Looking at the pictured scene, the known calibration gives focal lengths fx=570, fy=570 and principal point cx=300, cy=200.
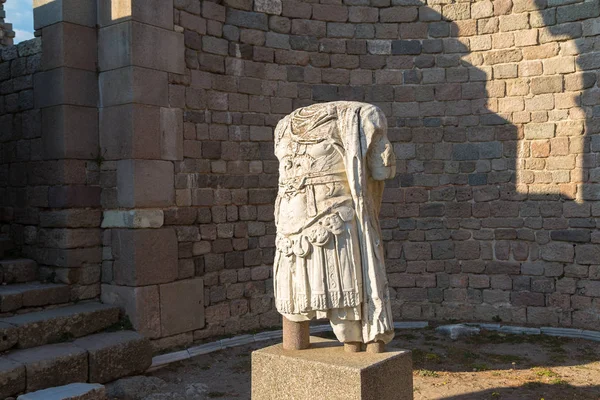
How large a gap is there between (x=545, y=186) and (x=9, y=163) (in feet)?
21.3

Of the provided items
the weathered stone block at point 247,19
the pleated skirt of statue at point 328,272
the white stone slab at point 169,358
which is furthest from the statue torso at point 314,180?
the weathered stone block at point 247,19

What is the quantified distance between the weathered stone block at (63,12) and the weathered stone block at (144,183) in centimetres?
160

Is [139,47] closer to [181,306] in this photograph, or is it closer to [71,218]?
[71,218]

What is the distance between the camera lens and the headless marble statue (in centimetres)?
348

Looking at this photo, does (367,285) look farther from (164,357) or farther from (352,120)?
(164,357)

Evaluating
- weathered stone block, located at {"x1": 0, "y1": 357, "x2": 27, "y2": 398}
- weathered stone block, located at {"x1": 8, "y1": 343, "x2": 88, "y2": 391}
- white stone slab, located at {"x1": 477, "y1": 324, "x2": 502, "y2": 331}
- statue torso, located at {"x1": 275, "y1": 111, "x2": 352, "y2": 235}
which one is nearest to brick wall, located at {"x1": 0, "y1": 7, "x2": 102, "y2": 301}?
weathered stone block, located at {"x1": 8, "y1": 343, "x2": 88, "y2": 391}

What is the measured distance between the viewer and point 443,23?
765cm

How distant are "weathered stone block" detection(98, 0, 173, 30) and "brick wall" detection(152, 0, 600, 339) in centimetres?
21

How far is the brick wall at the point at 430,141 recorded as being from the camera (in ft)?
21.7

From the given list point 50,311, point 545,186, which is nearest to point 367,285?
point 50,311

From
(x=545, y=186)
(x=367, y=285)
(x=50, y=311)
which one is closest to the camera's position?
(x=367, y=285)

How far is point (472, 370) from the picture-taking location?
545 cm

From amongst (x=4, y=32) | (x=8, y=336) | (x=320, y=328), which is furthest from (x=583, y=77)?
(x=4, y=32)

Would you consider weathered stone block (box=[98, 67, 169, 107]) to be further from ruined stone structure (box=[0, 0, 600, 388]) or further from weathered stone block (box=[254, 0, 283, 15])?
weathered stone block (box=[254, 0, 283, 15])
